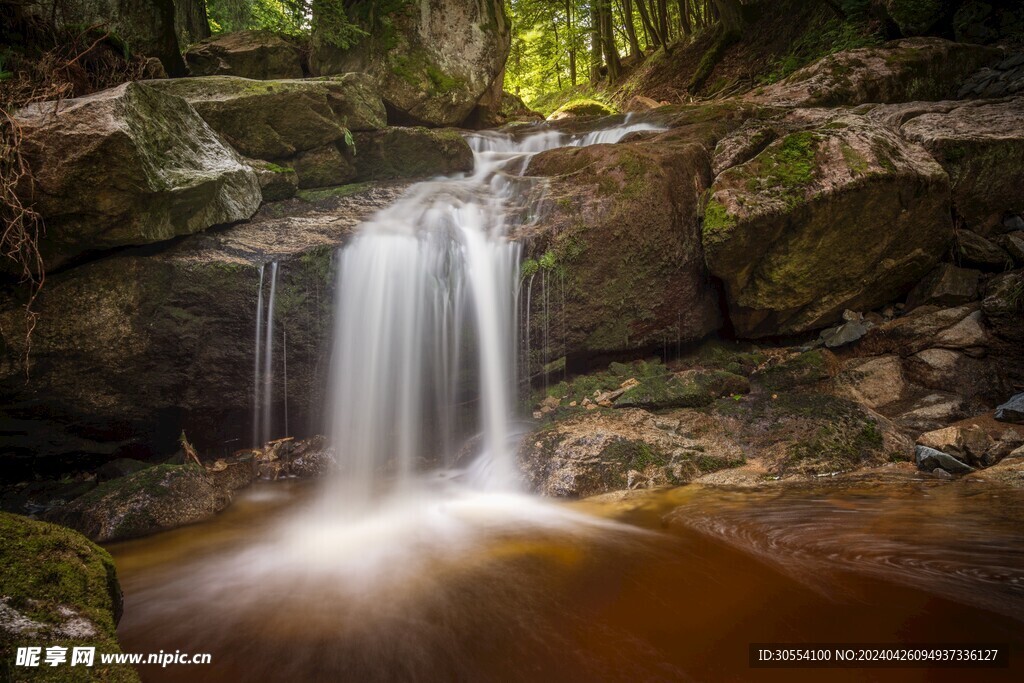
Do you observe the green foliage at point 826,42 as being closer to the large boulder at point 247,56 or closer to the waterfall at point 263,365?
the large boulder at point 247,56

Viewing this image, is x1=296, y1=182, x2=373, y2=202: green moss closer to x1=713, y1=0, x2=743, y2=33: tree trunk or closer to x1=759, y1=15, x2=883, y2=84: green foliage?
x1=759, y1=15, x2=883, y2=84: green foliage

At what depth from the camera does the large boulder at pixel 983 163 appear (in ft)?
18.5

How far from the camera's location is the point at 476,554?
3.42 m

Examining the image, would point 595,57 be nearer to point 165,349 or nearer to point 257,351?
point 257,351

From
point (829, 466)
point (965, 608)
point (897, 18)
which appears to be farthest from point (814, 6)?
point (965, 608)

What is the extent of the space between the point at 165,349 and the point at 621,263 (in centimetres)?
533

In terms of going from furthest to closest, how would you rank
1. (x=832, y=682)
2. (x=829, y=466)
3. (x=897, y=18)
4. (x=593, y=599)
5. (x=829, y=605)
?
(x=897, y=18), (x=829, y=466), (x=593, y=599), (x=829, y=605), (x=832, y=682)

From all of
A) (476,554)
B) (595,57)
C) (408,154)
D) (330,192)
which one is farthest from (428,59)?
(595,57)

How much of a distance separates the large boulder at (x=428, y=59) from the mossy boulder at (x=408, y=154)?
1.65m

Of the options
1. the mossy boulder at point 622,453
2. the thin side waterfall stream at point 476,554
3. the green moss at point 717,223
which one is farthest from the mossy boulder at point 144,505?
the green moss at point 717,223

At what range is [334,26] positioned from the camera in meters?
8.56

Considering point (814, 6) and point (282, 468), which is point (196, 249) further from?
point (814, 6)

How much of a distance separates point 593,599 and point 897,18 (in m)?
12.4

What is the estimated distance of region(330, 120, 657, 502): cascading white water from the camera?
5734 mm
